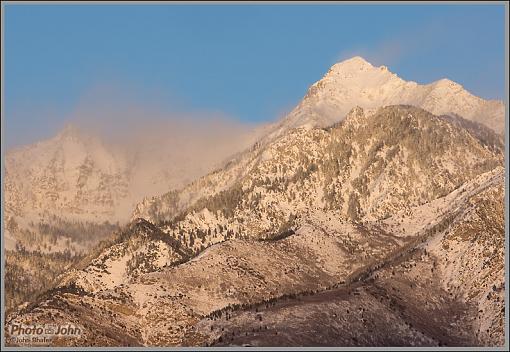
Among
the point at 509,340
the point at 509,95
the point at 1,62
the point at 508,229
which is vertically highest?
the point at 1,62

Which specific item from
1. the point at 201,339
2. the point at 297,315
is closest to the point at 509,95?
the point at 297,315

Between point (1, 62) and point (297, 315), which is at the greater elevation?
point (1, 62)

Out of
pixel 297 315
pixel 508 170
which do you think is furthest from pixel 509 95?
pixel 297 315

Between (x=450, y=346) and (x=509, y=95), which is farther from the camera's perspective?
(x=450, y=346)

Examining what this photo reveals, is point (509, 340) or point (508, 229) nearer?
point (509, 340)

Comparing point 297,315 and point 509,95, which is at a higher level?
point 509,95

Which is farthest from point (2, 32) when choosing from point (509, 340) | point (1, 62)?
point (509, 340)

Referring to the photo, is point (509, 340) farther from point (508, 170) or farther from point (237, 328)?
point (237, 328)

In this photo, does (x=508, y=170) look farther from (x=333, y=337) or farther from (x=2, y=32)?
(x=2, y=32)
